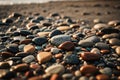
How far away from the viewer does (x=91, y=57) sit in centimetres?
304

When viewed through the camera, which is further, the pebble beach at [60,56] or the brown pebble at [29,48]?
the brown pebble at [29,48]

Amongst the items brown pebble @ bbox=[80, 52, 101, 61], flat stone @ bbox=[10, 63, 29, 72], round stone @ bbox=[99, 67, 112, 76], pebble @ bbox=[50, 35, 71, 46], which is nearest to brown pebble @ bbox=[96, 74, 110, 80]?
round stone @ bbox=[99, 67, 112, 76]

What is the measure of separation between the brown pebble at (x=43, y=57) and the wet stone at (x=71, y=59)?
8.8 inches

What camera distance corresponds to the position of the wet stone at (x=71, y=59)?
3.00 metres

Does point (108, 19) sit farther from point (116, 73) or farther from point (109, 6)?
point (116, 73)

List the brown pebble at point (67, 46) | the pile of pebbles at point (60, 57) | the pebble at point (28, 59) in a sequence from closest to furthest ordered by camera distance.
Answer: the pile of pebbles at point (60, 57) → the pebble at point (28, 59) → the brown pebble at point (67, 46)

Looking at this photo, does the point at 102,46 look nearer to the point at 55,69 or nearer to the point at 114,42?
the point at 114,42

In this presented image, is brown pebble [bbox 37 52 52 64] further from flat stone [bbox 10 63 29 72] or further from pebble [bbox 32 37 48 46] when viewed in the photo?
pebble [bbox 32 37 48 46]

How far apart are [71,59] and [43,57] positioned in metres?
0.39

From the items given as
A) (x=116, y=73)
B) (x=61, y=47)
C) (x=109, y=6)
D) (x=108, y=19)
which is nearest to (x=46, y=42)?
(x=61, y=47)

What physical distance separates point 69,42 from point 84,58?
0.48 metres

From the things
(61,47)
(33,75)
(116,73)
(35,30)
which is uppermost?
(35,30)

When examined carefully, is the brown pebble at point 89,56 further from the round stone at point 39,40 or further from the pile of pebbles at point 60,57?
the round stone at point 39,40

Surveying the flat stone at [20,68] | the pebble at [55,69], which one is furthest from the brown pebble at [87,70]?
the flat stone at [20,68]
